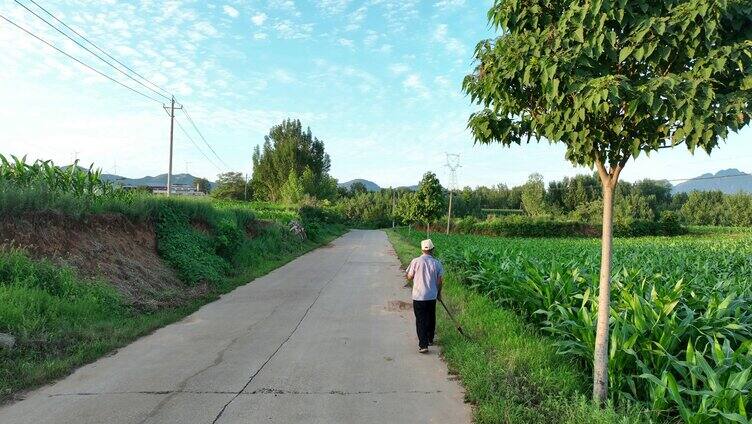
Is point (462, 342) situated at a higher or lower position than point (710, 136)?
lower

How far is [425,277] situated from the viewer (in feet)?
22.0

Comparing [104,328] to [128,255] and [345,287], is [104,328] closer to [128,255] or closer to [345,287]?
[128,255]

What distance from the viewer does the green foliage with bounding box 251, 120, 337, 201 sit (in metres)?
67.7

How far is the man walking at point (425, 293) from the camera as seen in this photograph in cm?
652

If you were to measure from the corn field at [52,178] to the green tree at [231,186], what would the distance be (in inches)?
2999

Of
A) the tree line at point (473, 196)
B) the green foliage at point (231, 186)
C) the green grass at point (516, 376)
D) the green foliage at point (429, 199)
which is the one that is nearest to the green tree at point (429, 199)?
the green foliage at point (429, 199)

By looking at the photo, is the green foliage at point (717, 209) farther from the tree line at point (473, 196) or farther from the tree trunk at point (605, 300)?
the tree trunk at point (605, 300)

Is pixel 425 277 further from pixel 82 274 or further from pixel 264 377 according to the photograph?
pixel 82 274

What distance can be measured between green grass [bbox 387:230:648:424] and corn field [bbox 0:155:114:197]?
29.9ft

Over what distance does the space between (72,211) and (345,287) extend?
21.9 ft

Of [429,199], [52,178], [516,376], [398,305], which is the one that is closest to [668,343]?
[516,376]

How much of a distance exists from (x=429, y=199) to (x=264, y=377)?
30.0 metres

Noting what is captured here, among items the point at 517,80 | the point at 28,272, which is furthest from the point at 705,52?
the point at 28,272

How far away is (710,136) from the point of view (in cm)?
314
